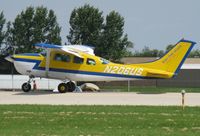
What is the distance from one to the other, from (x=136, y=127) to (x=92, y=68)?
62.9 ft

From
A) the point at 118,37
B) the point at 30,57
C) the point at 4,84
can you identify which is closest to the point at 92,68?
the point at 30,57

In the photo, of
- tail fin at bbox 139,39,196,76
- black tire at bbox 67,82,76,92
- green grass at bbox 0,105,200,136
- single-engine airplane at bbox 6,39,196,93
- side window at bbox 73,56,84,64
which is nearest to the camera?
green grass at bbox 0,105,200,136

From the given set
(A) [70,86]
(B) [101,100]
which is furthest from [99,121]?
(A) [70,86]

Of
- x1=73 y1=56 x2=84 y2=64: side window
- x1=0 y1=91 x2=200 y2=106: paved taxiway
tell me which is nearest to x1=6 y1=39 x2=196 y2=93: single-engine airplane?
x1=73 y1=56 x2=84 y2=64: side window

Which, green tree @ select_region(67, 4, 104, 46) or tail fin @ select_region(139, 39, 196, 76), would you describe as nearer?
tail fin @ select_region(139, 39, 196, 76)

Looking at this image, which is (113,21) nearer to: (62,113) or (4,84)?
(4,84)

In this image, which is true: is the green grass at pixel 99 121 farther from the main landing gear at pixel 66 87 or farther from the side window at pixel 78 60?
the side window at pixel 78 60

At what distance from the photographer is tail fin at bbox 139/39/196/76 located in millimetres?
31672

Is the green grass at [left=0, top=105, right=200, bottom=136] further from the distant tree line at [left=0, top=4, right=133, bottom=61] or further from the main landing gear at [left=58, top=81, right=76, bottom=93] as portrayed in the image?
the distant tree line at [left=0, top=4, right=133, bottom=61]

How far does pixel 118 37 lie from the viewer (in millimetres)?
62188

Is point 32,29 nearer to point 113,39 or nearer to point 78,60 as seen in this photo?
point 113,39

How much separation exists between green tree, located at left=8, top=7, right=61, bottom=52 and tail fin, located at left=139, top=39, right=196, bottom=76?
2883 cm

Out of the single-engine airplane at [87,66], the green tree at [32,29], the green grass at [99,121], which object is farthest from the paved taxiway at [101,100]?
the green tree at [32,29]

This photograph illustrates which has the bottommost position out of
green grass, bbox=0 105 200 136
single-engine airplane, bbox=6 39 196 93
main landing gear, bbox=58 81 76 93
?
green grass, bbox=0 105 200 136
